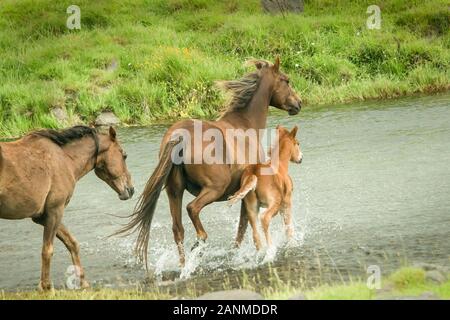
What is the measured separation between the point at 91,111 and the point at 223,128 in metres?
11.7

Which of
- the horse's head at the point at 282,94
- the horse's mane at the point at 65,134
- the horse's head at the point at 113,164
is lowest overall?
the horse's head at the point at 113,164

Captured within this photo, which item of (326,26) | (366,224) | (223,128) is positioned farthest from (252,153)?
(326,26)

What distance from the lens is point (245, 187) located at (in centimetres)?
1077

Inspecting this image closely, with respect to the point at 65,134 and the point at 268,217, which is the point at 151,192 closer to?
the point at 65,134

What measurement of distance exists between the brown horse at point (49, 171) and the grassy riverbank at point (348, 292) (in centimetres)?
72

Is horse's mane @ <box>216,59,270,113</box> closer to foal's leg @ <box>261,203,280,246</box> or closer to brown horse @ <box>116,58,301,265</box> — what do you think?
brown horse @ <box>116,58,301,265</box>

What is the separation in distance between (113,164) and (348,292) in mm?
3898

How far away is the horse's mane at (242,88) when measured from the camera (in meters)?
11.8

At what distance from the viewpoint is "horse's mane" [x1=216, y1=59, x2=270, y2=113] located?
38.6 ft

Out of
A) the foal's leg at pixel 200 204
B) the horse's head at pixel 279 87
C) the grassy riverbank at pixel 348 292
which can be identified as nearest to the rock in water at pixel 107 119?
the horse's head at pixel 279 87

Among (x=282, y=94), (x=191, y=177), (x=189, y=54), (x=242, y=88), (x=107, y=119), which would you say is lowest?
(x=107, y=119)

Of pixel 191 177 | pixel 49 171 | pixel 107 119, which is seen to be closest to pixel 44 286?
pixel 49 171

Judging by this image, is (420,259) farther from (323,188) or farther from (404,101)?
(404,101)

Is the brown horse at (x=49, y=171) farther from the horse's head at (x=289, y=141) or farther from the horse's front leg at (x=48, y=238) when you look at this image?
the horse's head at (x=289, y=141)
